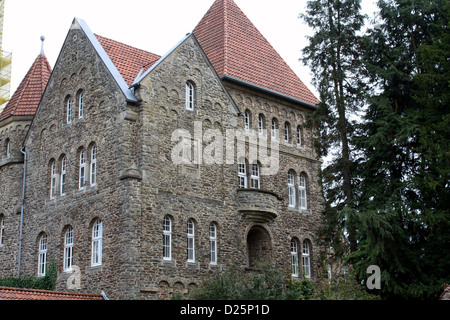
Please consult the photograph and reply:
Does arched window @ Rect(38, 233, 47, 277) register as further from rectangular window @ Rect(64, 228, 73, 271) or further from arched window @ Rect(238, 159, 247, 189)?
arched window @ Rect(238, 159, 247, 189)

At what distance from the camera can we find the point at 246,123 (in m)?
30.7

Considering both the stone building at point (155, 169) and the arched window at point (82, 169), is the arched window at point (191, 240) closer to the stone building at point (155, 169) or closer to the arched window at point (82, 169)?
the stone building at point (155, 169)

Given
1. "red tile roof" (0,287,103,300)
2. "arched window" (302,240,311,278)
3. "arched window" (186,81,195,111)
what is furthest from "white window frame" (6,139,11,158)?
"arched window" (302,240,311,278)

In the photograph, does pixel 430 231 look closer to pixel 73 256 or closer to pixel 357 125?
pixel 357 125

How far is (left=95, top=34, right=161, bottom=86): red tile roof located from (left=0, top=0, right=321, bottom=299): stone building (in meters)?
0.07

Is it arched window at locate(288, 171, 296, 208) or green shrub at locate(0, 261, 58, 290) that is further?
arched window at locate(288, 171, 296, 208)

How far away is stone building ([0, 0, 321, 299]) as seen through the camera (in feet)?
80.9

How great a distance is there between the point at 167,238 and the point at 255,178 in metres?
6.63

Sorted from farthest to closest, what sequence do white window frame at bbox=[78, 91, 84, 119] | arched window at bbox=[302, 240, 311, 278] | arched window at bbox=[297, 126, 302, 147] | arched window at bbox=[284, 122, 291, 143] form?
arched window at bbox=[297, 126, 302, 147] < arched window at bbox=[284, 122, 291, 143] < arched window at bbox=[302, 240, 311, 278] < white window frame at bbox=[78, 91, 84, 119]

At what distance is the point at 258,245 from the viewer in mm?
29391

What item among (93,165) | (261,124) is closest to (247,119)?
(261,124)

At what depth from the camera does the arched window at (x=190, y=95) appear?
90.0ft
